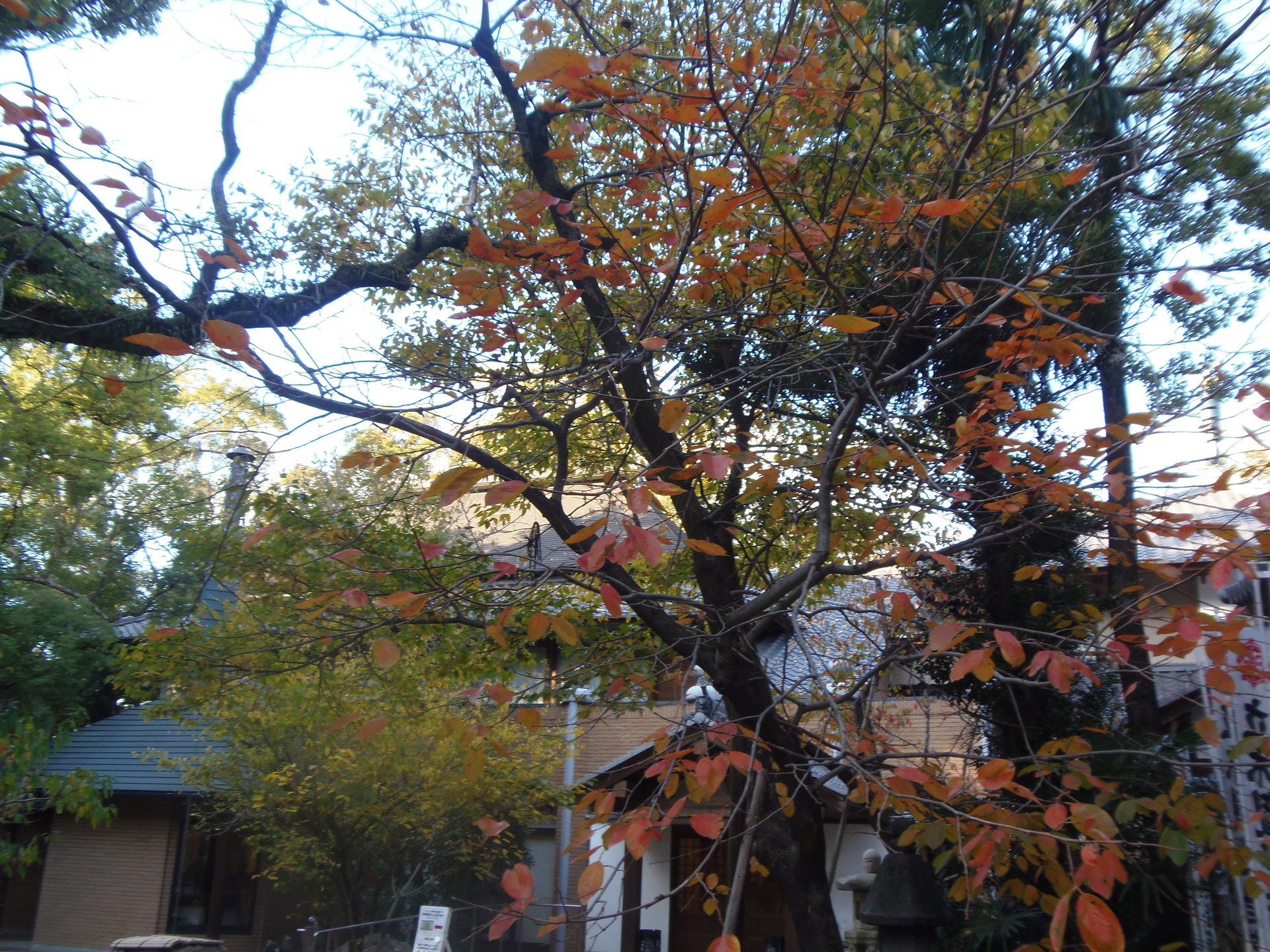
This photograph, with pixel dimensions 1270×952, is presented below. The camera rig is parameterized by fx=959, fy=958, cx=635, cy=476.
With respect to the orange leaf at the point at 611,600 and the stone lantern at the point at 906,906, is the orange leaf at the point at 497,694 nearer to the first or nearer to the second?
the orange leaf at the point at 611,600

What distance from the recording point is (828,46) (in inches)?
265

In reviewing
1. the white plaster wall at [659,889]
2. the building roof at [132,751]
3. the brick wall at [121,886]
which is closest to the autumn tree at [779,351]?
the white plaster wall at [659,889]

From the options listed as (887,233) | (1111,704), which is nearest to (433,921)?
(1111,704)

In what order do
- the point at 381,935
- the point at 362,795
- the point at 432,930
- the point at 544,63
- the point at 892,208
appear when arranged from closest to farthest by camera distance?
the point at 544,63 < the point at 892,208 < the point at 432,930 < the point at 381,935 < the point at 362,795

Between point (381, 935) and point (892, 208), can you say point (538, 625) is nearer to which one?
point (892, 208)

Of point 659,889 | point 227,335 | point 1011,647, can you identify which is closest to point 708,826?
point 1011,647

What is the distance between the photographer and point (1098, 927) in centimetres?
242

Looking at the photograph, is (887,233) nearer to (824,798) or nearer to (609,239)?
(609,239)

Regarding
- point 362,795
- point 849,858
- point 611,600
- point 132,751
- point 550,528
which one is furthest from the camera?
point 132,751

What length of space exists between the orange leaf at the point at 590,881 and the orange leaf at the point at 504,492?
3.57 ft

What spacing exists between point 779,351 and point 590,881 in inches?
198

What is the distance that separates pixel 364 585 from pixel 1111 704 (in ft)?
18.5

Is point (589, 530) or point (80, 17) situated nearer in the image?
point (589, 530)

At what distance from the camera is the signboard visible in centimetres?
890
